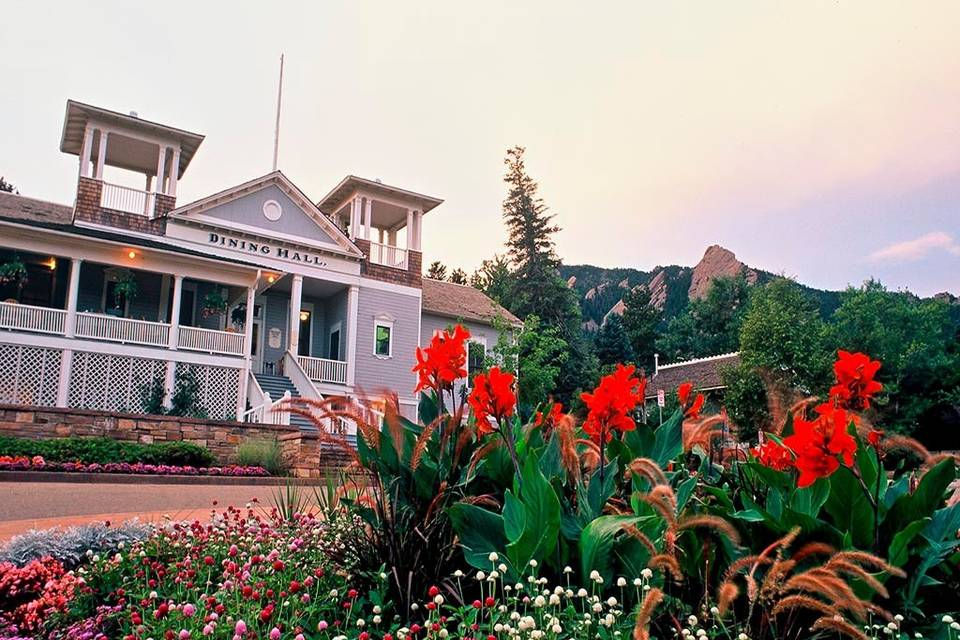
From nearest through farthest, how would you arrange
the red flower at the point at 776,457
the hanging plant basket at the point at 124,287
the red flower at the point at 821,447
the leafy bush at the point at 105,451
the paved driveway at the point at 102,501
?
the red flower at the point at 821,447 < the red flower at the point at 776,457 < the paved driveway at the point at 102,501 < the leafy bush at the point at 105,451 < the hanging plant basket at the point at 124,287

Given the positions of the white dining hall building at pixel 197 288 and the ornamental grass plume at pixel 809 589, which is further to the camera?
the white dining hall building at pixel 197 288

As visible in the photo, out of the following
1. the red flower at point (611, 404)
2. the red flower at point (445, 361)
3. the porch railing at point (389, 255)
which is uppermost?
the porch railing at point (389, 255)

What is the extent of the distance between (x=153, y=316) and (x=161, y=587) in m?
20.8

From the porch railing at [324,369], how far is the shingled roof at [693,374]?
17.4 metres

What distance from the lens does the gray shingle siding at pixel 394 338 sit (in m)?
25.4

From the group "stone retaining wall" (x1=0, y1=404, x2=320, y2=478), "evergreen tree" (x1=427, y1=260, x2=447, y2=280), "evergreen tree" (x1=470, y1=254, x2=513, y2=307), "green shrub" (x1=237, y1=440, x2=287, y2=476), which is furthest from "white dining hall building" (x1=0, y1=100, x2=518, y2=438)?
"evergreen tree" (x1=427, y1=260, x2=447, y2=280)

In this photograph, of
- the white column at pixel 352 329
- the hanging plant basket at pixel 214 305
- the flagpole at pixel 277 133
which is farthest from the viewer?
the flagpole at pixel 277 133

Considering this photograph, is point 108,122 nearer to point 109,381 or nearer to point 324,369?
point 109,381

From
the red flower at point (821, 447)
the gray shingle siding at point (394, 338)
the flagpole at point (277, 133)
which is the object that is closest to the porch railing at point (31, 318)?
the flagpole at point (277, 133)

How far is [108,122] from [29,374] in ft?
24.9

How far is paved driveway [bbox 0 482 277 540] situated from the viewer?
7.23 metres

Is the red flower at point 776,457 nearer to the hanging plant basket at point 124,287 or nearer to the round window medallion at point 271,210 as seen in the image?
the hanging plant basket at point 124,287

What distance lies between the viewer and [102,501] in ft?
28.7

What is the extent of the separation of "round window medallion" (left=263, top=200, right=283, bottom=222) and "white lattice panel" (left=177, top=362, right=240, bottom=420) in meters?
5.65
